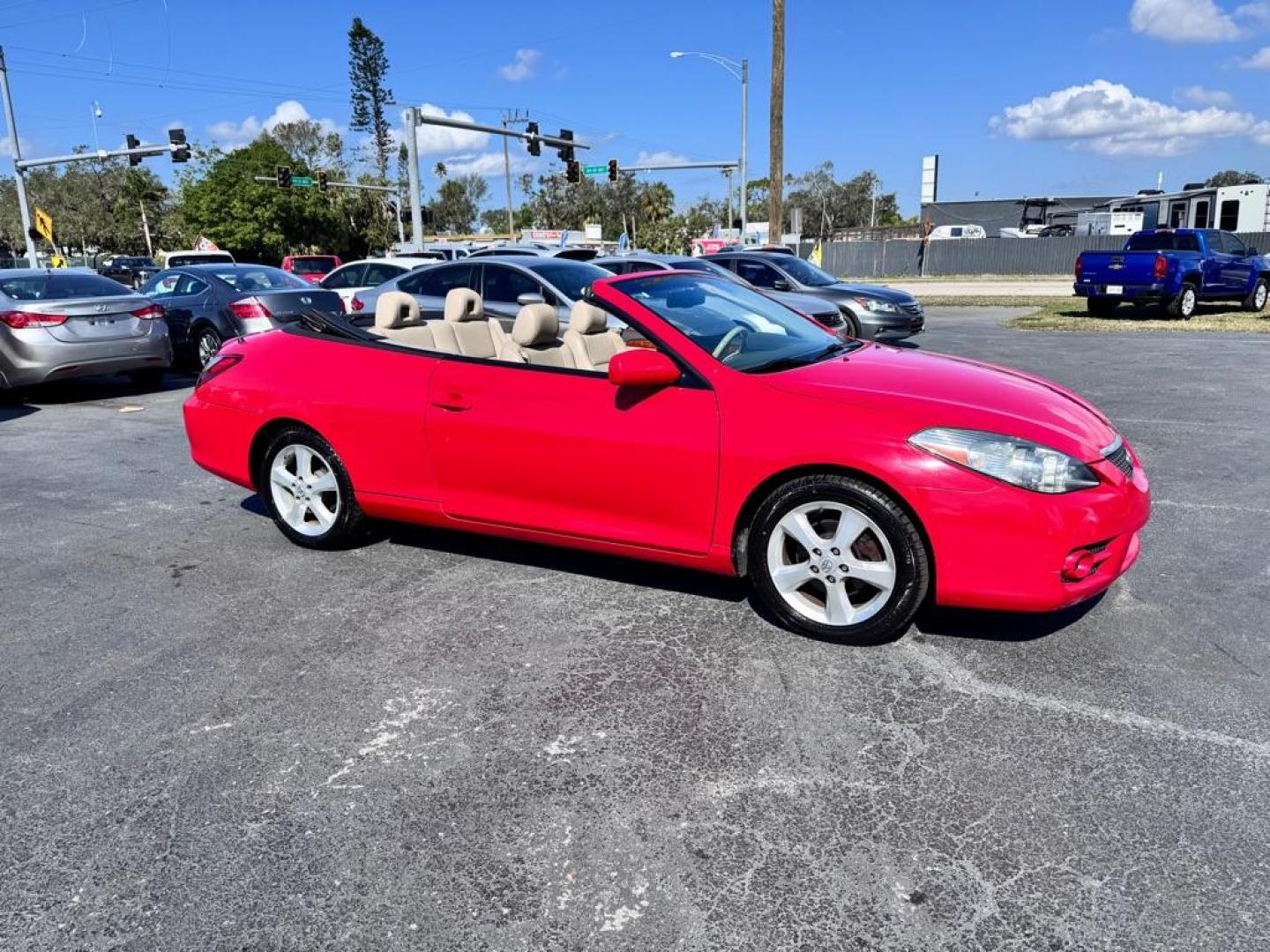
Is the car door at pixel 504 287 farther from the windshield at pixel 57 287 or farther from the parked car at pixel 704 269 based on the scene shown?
the windshield at pixel 57 287

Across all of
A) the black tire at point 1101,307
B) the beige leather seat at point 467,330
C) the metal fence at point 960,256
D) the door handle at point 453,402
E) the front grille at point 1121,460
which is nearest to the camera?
the front grille at point 1121,460

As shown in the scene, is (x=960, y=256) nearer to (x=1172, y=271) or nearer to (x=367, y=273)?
(x=1172, y=271)

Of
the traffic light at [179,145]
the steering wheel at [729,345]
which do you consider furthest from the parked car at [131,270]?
the steering wheel at [729,345]

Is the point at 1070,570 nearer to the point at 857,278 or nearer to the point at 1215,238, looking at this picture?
the point at 1215,238

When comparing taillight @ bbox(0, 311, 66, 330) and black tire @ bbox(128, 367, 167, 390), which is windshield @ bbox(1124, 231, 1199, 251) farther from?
taillight @ bbox(0, 311, 66, 330)

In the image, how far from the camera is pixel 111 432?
8953mm

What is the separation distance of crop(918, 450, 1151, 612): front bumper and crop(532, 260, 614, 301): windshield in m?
7.41

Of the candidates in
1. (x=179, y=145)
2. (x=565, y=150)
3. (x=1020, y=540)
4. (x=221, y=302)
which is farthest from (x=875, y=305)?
(x=179, y=145)

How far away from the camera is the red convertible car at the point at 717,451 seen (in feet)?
11.9

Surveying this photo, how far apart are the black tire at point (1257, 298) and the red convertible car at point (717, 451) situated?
61.2ft

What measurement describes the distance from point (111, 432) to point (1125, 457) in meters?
8.61

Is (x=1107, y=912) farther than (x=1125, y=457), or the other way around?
(x=1125, y=457)

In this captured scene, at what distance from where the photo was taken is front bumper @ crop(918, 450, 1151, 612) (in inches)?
139

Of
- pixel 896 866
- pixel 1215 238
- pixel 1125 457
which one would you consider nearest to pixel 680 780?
pixel 896 866
